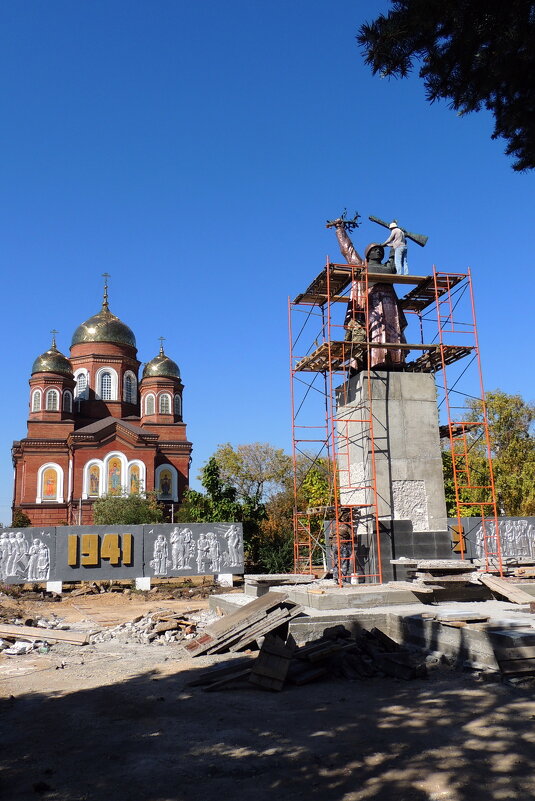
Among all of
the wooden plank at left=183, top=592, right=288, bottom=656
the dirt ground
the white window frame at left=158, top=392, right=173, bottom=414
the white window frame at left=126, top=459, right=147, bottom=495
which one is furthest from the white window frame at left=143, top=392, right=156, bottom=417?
the dirt ground

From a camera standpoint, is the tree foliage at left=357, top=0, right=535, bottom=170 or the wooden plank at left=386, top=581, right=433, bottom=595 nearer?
the tree foliage at left=357, top=0, right=535, bottom=170

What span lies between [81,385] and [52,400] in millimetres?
3218

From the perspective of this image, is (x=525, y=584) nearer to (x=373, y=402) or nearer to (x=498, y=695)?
(x=373, y=402)

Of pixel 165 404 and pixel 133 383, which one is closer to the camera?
pixel 165 404

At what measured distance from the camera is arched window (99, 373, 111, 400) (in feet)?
157

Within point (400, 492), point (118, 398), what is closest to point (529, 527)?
point (400, 492)

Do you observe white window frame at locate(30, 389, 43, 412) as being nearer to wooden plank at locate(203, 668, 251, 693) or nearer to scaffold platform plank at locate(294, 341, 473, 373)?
scaffold platform plank at locate(294, 341, 473, 373)

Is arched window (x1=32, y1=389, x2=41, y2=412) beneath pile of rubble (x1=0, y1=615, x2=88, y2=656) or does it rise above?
above

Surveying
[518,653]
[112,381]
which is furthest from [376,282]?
[112,381]

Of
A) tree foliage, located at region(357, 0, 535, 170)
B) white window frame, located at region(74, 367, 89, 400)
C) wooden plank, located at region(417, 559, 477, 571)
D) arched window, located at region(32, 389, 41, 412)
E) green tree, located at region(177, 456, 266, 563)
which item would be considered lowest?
wooden plank, located at region(417, 559, 477, 571)

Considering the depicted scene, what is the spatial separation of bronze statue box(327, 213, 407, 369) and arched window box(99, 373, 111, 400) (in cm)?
3469

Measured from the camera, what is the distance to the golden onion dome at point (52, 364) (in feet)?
149

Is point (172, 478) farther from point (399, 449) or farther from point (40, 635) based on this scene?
point (40, 635)

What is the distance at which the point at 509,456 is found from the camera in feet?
106
